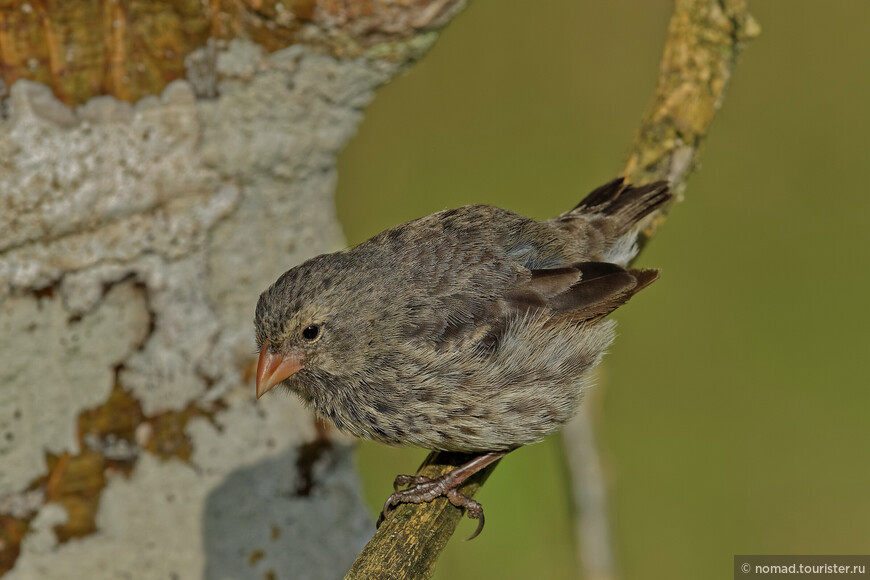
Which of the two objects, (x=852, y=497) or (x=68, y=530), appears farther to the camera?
(x=852, y=497)

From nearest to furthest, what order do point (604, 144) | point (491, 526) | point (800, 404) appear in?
point (491, 526), point (800, 404), point (604, 144)

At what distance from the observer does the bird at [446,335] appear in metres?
3.42

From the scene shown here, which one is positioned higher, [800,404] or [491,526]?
[800,404]

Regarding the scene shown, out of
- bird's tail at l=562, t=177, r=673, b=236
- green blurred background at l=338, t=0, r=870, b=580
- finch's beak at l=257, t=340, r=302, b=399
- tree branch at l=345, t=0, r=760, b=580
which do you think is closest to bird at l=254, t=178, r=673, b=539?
finch's beak at l=257, t=340, r=302, b=399

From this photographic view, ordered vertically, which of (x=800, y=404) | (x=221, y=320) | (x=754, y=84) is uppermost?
(x=754, y=84)

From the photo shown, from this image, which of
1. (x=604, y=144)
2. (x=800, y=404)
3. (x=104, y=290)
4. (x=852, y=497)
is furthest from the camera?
(x=604, y=144)

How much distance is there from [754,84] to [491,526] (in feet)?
12.4

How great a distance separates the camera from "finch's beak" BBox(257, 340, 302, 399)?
3477 mm

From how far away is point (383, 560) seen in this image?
287 cm

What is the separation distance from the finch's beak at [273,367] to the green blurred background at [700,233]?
2.30 meters

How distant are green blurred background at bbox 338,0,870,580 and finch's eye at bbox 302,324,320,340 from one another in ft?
7.62

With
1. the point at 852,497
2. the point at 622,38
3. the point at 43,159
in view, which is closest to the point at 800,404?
the point at 852,497

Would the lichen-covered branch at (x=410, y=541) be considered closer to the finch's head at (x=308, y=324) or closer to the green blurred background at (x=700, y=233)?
the finch's head at (x=308, y=324)

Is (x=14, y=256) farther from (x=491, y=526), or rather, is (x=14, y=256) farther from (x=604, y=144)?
(x=604, y=144)
